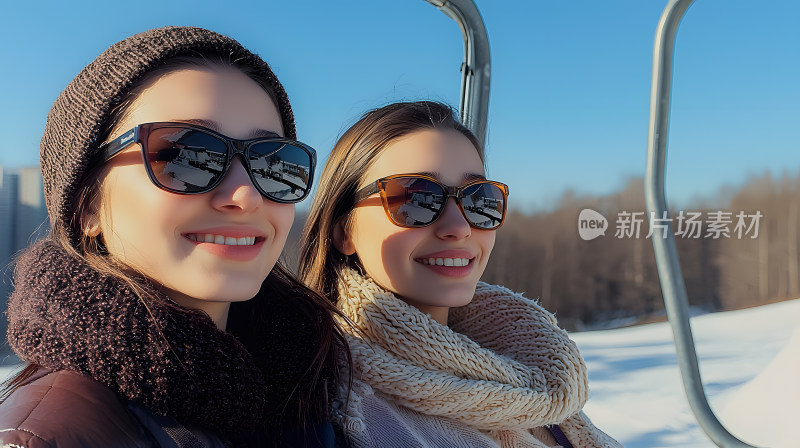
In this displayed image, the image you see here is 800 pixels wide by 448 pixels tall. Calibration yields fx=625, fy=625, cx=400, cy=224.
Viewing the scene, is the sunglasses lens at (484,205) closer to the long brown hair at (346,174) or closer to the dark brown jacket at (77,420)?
the long brown hair at (346,174)

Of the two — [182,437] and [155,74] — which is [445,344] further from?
[155,74]

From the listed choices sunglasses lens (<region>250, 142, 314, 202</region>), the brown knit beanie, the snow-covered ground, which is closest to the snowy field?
the snow-covered ground

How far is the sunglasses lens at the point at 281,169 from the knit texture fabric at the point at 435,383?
0.41m

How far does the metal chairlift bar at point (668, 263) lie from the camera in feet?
7.79

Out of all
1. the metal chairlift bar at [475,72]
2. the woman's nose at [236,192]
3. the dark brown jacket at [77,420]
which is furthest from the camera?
the metal chairlift bar at [475,72]

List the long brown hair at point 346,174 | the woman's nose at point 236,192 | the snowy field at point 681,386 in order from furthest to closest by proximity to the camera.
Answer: the snowy field at point 681,386
the long brown hair at point 346,174
the woman's nose at point 236,192

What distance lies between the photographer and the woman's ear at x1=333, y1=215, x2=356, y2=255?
5.16ft

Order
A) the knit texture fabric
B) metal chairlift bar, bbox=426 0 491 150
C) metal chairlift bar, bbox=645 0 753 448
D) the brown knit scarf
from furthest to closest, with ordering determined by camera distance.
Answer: metal chairlift bar, bbox=645 0 753 448
metal chairlift bar, bbox=426 0 491 150
the knit texture fabric
the brown knit scarf

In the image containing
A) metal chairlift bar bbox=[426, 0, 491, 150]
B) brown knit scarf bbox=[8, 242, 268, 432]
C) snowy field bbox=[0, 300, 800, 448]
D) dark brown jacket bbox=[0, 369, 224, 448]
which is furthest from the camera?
snowy field bbox=[0, 300, 800, 448]

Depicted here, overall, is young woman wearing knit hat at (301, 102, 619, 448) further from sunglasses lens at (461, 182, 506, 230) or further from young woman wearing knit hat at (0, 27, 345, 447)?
young woman wearing knit hat at (0, 27, 345, 447)

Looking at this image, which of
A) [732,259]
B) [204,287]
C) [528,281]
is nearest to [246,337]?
[204,287]

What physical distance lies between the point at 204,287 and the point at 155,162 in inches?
8.4

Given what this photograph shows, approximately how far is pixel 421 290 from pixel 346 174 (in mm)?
364

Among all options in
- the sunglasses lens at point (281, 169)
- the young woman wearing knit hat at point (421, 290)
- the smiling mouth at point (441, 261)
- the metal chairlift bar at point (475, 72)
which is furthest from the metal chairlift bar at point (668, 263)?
the sunglasses lens at point (281, 169)
